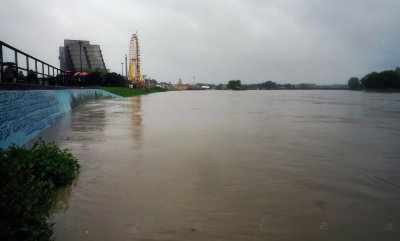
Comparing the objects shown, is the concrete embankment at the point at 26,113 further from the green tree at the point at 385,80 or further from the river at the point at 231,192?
the green tree at the point at 385,80

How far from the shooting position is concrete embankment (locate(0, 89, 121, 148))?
643 cm

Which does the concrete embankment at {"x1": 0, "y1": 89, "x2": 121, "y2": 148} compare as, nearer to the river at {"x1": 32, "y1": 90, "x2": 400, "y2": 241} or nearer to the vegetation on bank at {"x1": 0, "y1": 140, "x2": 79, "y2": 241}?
the river at {"x1": 32, "y1": 90, "x2": 400, "y2": 241}

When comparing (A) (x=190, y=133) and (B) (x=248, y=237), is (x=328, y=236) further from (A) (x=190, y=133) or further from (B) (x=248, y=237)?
(A) (x=190, y=133)

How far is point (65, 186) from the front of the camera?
4.70m

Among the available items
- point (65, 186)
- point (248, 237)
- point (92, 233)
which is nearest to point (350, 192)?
point (248, 237)

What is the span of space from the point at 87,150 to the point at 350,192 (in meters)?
5.70

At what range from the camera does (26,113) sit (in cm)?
830

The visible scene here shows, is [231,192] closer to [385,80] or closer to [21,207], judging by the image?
[21,207]

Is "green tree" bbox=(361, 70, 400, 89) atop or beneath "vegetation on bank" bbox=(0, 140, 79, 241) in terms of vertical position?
atop

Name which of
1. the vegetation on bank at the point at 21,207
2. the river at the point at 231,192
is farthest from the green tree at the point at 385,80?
the vegetation on bank at the point at 21,207

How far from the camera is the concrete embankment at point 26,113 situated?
6.43 metres

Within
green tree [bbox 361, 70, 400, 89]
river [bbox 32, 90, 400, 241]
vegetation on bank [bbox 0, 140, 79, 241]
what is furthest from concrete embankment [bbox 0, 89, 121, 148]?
green tree [bbox 361, 70, 400, 89]

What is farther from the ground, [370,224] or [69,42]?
[69,42]

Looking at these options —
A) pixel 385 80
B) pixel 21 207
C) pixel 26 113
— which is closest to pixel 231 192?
pixel 21 207
